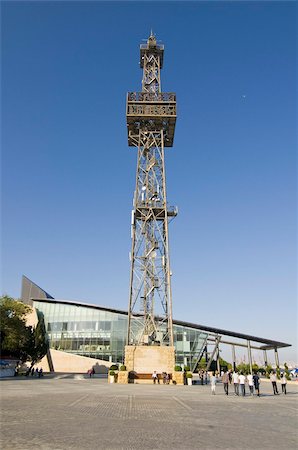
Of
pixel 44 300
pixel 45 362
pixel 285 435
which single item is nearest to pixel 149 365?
pixel 285 435

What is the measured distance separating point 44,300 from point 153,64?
50.2 m

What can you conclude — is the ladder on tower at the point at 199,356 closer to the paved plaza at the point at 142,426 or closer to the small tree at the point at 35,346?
the small tree at the point at 35,346

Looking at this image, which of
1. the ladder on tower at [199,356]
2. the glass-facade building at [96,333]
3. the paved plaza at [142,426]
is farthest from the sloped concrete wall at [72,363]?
the paved plaza at [142,426]

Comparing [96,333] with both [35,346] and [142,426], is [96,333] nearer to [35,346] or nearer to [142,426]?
[35,346]

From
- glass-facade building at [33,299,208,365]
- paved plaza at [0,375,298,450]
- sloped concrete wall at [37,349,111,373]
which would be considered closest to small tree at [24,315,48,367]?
sloped concrete wall at [37,349,111,373]

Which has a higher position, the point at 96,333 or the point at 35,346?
the point at 96,333

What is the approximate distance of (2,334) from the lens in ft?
146

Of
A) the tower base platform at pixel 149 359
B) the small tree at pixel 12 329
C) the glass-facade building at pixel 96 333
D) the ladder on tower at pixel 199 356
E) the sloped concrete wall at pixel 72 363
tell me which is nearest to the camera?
the tower base platform at pixel 149 359

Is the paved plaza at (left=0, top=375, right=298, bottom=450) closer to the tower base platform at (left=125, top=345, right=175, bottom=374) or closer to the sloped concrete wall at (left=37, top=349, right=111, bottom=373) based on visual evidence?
the tower base platform at (left=125, top=345, right=175, bottom=374)

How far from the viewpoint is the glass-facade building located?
61.9m

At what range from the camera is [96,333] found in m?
66.4

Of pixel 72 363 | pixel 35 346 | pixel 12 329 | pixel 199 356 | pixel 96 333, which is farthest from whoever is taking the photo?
pixel 96 333

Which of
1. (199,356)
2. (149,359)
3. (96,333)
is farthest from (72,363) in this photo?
(149,359)

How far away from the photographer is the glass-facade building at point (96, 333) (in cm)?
6191
